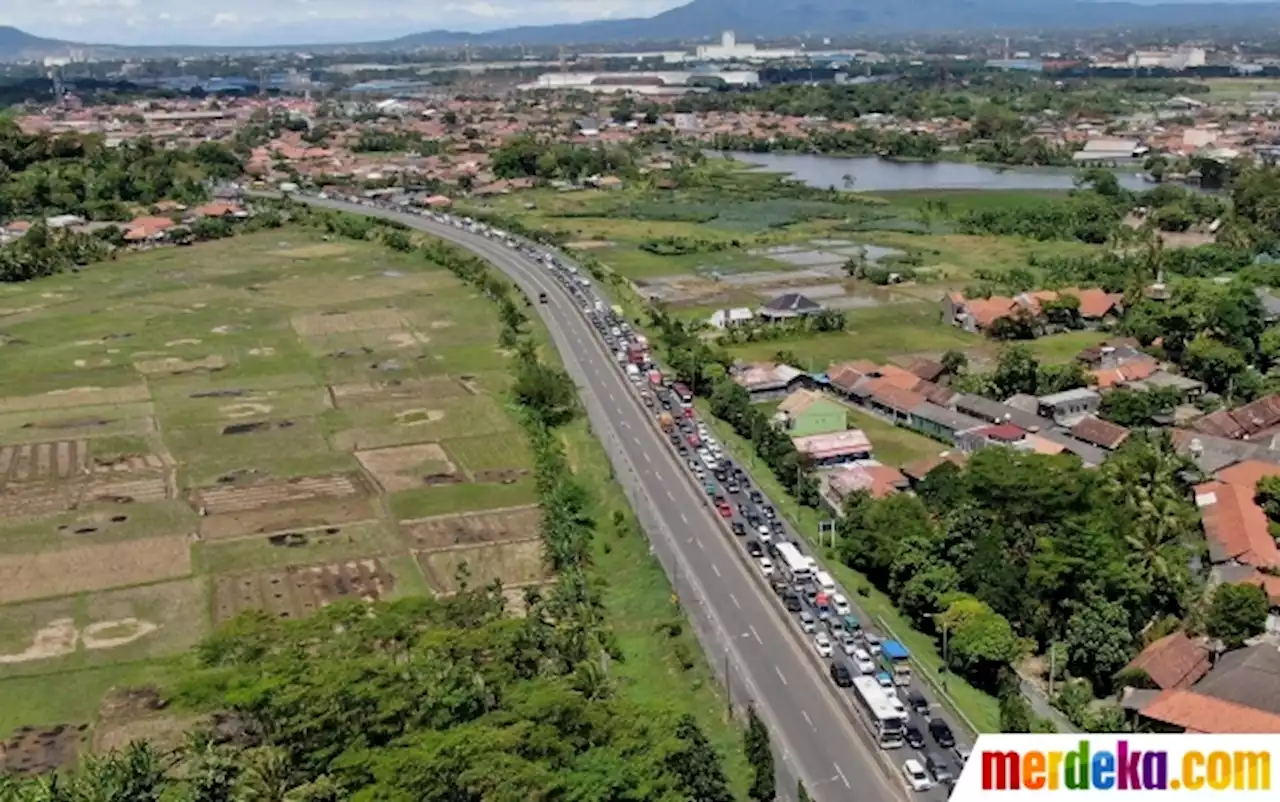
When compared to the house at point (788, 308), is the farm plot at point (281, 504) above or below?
below

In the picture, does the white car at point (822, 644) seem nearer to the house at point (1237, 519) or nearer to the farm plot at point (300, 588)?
the house at point (1237, 519)

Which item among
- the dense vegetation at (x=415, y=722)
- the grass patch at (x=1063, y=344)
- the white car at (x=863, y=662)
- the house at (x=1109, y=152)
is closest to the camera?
the dense vegetation at (x=415, y=722)

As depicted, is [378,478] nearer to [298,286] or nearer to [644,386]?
[644,386]

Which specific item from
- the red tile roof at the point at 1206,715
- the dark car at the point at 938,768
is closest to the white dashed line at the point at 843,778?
the dark car at the point at 938,768

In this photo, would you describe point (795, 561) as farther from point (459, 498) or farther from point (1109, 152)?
point (1109, 152)

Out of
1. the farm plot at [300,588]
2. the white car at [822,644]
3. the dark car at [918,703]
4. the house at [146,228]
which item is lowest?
the farm plot at [300,588]

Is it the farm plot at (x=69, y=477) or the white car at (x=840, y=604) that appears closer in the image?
the white car at (x=840, y=604)

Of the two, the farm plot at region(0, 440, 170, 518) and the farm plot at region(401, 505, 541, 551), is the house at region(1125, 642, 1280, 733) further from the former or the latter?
the farm plot at region(0, 440, 170, 518)

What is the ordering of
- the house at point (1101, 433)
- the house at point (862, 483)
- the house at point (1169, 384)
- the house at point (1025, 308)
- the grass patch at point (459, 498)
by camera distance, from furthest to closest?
the house at point (1025, 308), the house at point (1169, 384), the house at point (1101, 433), the grass patch at point (459, 498), the house at point (862, 483)
